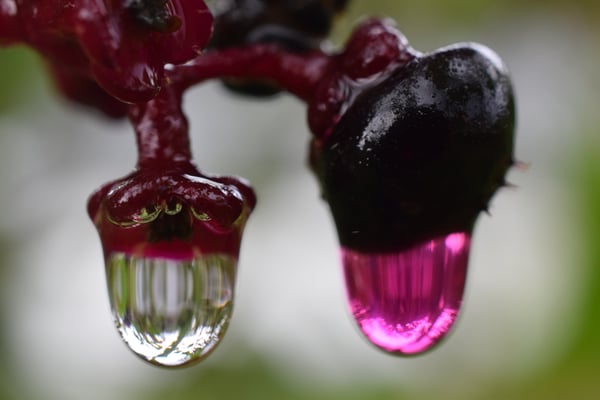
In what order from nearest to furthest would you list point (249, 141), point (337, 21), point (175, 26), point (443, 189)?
point (175, 26) → point (443, 189) → point (337, 21) → point (249, 141)

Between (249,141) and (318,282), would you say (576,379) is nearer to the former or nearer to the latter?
(318,282)

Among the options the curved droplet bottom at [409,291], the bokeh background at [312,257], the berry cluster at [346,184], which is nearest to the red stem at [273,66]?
the berry cluster at [346,184]

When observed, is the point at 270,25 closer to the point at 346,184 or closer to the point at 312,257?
the point at 346,184

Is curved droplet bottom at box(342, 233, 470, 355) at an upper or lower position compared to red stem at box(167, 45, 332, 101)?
lower

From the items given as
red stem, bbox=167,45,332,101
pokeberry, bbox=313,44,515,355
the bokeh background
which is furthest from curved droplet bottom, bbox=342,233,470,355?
the bokeh background

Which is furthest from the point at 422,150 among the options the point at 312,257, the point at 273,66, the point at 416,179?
the point at 312,257

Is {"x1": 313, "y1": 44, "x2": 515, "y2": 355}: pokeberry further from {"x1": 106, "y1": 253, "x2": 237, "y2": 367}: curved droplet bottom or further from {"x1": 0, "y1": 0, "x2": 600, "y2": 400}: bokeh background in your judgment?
{"x1": 0, "y1": 0, "x2": 600, "y2": 400}: bokeh background

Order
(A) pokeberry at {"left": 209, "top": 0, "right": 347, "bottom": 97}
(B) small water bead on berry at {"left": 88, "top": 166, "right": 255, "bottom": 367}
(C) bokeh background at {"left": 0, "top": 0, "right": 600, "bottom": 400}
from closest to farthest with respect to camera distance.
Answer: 1. (B) small water bead on berry at {"left": 88, "top": 166, "right": 255, "bottom": 367}
2. (A) pokeberry at {"left": 209, "top": 0, "right": 347, "bottom": 97}
3. (C) bokeh background at {"left": 0, "top": 0, "right": 600, "bottom": 400}

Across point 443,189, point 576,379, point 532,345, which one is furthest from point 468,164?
point 532,345
